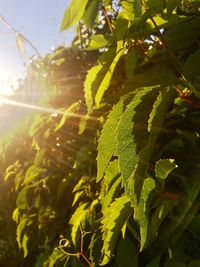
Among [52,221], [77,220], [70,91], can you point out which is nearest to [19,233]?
[52,221]

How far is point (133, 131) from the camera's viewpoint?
0.81 meters

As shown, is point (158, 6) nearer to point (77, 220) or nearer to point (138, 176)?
point (138, 176)

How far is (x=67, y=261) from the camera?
65.3 inches

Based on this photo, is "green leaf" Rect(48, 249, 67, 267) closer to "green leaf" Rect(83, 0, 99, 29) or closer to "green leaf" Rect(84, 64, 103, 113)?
"green leaf" Rect(84, 64, 103, 113)

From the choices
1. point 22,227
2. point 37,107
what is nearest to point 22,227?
point 22,227

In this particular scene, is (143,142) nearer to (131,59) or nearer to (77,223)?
(131,59)

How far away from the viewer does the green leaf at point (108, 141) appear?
885mm

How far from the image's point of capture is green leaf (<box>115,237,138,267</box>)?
121cm

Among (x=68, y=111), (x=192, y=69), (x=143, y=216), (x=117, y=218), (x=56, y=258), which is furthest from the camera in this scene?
(x=68, y=111)

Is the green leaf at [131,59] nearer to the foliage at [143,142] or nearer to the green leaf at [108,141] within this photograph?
the foliage at [143,142]

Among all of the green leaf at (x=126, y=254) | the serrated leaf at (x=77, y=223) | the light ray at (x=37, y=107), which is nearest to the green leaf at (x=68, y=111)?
the light ray at (x=37, y=107)

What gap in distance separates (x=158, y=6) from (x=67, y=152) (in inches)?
66.7

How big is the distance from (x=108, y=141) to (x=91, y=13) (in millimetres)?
464

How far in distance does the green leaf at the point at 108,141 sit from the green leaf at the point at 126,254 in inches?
15.6
